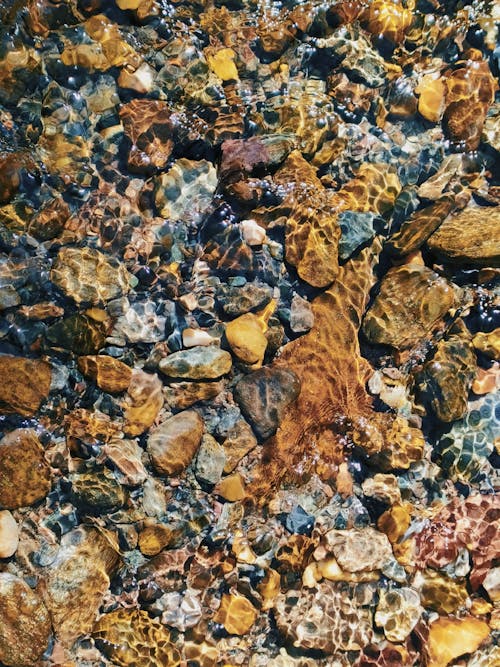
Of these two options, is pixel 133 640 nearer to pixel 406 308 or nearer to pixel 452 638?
pixel 452 638

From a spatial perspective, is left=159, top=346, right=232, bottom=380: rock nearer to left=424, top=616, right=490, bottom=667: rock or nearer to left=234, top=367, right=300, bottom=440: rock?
left=234, top=367, right=300, bottom=440: rock

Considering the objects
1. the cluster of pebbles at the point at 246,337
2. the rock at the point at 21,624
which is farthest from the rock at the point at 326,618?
the rock at the point at 21,624

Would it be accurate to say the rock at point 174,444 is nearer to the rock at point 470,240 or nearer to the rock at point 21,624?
the rock at point 21,624

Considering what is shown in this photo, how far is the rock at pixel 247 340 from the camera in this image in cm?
449

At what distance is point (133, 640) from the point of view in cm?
397

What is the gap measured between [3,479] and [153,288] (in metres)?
1.89

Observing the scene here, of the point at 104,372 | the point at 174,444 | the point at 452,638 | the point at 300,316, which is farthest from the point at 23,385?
the point at 452,638

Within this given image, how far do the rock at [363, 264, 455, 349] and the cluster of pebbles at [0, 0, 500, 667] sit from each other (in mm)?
20

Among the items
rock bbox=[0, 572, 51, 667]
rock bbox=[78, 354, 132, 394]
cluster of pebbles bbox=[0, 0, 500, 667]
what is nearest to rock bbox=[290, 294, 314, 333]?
cluster of pebbles bbox=[0, 0, 500, 667]

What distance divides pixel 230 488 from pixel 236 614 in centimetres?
94

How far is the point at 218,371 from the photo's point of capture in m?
4.42

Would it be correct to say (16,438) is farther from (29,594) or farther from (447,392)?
(447,392)

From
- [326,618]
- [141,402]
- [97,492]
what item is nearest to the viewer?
[97,492]

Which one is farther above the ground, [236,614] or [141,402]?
A: [141,402]
